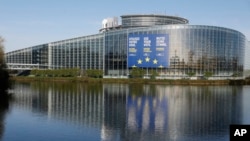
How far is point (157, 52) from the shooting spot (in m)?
82.5

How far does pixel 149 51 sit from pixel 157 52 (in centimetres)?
192

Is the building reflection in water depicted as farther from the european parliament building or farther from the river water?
the european parliament building

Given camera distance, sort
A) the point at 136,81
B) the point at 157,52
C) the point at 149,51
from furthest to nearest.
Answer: the point at 157,52
the point at 149,51
the point at 136,81

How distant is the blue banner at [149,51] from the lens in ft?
270

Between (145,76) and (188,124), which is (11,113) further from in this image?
(145,76)

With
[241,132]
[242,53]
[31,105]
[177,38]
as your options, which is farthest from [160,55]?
[241,132]

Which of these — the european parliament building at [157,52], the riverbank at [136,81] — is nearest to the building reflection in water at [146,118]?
the riverbank at [136,81]

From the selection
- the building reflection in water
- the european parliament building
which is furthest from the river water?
the european parliament building

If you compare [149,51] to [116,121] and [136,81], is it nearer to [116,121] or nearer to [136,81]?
[136,81]

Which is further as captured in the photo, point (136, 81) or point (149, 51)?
point (149, 51)

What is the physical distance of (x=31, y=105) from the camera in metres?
32.1

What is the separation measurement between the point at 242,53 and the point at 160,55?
Result: 29.5 m

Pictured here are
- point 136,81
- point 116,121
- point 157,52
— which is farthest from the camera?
point 157,52

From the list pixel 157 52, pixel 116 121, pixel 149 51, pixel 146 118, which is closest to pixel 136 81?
pixel 149 51
